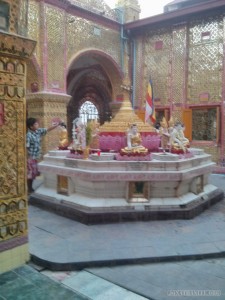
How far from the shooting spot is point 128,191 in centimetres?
505

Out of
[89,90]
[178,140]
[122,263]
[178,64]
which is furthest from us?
[89,90]

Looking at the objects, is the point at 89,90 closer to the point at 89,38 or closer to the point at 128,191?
the point at 89,38

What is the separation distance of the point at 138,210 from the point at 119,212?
31 centimetres

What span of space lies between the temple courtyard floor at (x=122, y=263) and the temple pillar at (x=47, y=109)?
18.6 ft

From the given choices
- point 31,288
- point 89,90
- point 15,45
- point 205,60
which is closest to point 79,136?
point 15,45

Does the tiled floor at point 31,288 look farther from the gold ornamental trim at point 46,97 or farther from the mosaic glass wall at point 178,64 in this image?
the mosaic glass wall at point 178,64

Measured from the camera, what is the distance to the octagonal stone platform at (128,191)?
4.84 m

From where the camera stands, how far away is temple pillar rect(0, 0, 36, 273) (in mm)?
3084

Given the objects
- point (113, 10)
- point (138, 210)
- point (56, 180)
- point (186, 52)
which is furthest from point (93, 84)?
point (138, 210)

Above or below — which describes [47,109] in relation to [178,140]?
→ above

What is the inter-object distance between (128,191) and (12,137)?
2.39 metres

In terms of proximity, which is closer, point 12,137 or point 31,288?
point 31,288

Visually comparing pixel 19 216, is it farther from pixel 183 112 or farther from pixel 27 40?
pixel 183 112

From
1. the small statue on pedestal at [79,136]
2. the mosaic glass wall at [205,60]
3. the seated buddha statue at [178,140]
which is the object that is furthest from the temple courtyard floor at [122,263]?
the mosaic glass wall at [205,60]
